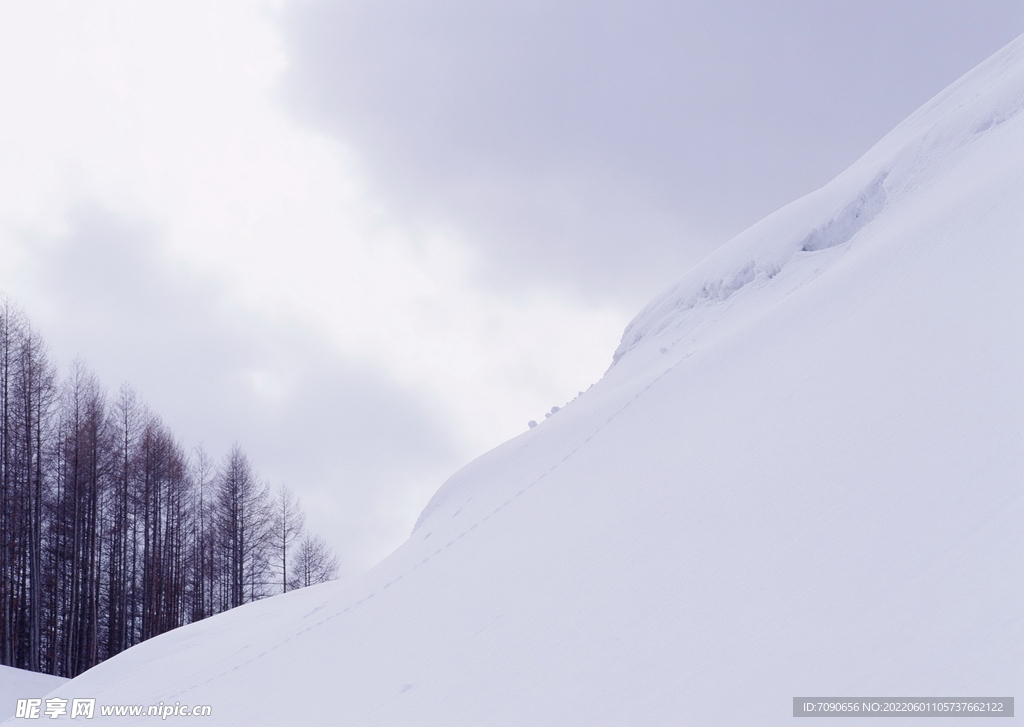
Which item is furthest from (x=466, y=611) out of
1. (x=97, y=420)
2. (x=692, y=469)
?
(x=97, y=420)

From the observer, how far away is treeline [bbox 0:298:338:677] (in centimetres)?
1914

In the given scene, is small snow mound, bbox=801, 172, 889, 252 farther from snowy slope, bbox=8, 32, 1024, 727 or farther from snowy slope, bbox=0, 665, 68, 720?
snowy slope, bbox=0, 665, 68, 720

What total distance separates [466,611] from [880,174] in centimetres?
724

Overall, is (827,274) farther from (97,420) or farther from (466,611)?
(97,420)

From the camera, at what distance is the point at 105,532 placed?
22578 mm

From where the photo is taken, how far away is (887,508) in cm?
326

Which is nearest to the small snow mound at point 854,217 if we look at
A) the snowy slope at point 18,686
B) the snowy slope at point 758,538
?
the snowy slope at point 758,538

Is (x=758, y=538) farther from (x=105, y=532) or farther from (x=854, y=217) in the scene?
(x=105, y=532)

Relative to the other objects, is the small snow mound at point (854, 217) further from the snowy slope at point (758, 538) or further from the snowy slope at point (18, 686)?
the snowy slope at point (18, 686)

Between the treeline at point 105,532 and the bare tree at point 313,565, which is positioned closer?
the treeline at point 105,532

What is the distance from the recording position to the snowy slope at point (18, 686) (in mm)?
12383

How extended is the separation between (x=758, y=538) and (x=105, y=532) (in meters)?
24.0

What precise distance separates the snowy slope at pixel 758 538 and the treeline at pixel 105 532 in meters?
13.7

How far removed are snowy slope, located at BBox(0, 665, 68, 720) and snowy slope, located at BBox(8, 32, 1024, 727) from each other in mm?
5983
